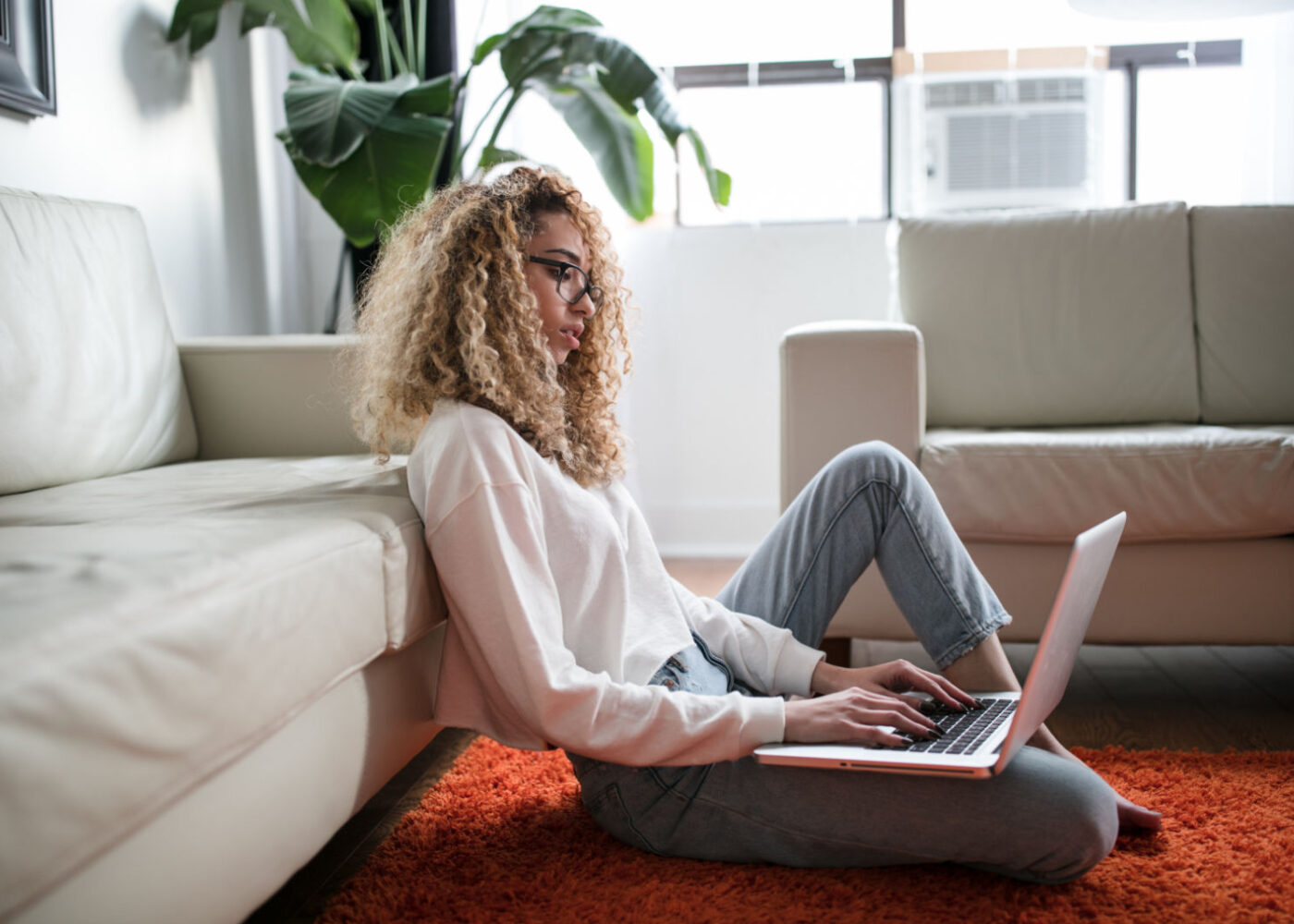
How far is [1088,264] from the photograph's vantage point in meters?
2.24

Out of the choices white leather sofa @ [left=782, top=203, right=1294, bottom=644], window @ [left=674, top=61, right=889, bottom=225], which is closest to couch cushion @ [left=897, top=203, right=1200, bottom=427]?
white leather sofa @ [left=782, top=203, right=1294, bottom=644]

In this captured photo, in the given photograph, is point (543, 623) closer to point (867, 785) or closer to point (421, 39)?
point (867, 785)

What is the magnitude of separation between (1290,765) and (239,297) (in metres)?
2.40

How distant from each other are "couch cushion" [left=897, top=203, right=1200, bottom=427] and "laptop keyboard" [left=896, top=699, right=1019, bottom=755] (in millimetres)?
1136

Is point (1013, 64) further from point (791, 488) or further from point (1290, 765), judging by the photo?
point (1290, 765)

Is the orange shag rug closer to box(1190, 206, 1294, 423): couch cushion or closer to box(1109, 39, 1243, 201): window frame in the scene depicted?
box(1190, 206, 1294, 423): couch cushion

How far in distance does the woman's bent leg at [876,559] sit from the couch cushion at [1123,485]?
446 millimetres

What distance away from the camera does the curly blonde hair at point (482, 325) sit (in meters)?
1.09

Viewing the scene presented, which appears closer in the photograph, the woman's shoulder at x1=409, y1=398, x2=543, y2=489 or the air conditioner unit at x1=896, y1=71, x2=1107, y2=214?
the woman's shoulder at x1=409, y1=398, x2=543, y2=489

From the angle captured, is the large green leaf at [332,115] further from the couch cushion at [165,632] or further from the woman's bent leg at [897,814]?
the woman's bent leg at [897,814]

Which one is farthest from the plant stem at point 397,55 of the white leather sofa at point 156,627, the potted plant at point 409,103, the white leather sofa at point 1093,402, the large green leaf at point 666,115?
the white leather sofa at point 1093,402

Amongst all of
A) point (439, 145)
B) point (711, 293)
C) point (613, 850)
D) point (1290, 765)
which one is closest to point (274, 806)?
point (613, 850)

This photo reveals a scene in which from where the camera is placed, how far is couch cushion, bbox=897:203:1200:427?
2174 millimetres

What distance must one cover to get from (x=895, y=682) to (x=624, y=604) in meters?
0.34
